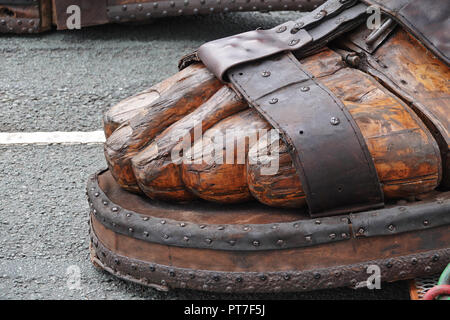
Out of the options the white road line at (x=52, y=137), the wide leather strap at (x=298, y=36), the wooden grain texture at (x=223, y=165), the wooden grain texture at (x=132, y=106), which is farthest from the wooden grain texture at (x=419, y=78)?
the white road line at (x=52, y=137)

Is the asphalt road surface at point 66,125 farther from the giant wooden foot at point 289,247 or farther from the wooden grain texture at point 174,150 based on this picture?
the wooden grain texture at point 174,150

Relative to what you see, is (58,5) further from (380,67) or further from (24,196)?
(380,67)

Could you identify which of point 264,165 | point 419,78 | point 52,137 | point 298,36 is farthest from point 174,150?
point 52,137

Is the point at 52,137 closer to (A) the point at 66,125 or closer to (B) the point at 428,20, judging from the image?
(A) the point at 66,125

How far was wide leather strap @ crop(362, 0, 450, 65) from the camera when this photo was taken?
2012mm

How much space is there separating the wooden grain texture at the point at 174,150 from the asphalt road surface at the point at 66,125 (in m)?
0.31

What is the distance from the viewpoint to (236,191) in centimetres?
199

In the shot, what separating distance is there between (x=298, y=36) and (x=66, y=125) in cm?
140

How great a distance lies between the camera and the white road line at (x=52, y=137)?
3098 mm

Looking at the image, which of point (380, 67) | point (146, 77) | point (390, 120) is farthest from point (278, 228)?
point (146, 77)

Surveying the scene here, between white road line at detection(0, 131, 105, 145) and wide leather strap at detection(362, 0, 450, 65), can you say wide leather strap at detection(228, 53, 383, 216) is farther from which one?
white road line at detection(0, 131, 105, 145)

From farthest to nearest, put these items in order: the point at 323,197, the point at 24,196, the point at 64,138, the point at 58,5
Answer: the point at 58,5 → the point at 64,138 → the point at 24,196 → the point at 323,197

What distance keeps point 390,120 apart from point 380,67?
25 centimetres

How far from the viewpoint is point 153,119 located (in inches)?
82.3
